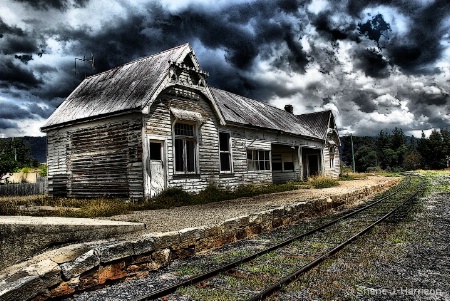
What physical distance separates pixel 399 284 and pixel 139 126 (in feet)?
33.0

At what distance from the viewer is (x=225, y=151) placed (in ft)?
55.3

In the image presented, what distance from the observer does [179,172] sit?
1384cm

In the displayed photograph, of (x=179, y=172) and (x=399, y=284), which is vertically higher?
(x=179, y=172)

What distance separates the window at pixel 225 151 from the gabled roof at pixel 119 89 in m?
4.64

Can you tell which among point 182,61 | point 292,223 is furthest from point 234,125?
point 292,223

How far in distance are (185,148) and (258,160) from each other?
21.2 ft

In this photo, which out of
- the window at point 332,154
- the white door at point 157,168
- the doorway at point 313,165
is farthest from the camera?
the window at point 332,154

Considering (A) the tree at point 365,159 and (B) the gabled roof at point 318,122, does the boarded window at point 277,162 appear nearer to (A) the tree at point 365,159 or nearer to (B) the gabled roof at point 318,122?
(B) the gabled roof at point 318,122

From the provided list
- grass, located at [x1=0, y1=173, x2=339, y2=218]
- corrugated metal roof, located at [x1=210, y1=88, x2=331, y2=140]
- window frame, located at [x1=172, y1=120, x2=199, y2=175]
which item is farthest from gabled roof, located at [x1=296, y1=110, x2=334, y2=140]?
window frame, located at [x1=172, y1=120, x2=199, y2=175]

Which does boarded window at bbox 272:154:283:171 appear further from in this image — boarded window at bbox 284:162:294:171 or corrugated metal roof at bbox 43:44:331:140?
corrugated metal roof at bbox 43:44:331:140

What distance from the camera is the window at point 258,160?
19.1 meters

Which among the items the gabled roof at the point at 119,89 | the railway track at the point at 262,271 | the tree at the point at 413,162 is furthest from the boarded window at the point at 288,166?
the tree at the point at 413,162

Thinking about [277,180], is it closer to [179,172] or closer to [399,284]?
[179,172]

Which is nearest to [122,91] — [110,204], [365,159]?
[110,204]
